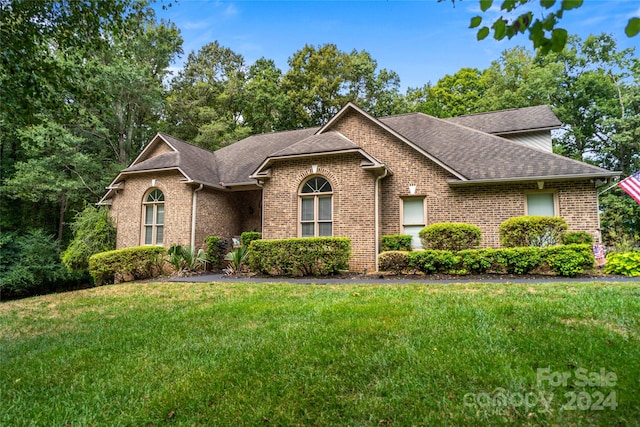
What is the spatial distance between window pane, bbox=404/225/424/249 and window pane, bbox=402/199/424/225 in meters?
0.18

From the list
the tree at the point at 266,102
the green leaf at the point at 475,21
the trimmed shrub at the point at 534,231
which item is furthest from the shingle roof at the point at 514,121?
the tree at the point at 266,102

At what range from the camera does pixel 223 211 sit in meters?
15.2

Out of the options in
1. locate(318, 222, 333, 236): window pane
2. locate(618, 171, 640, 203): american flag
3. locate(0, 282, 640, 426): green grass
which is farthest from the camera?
locate(318, 222, 333, 236): window pane

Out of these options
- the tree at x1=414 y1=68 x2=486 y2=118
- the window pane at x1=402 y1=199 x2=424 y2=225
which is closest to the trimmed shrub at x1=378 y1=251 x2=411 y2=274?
the window pane at x1=402 y1=199 x2=424 y2=225

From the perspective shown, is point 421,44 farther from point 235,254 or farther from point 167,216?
point 167,216

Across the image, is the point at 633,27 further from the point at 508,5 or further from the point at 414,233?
the point at 414,233

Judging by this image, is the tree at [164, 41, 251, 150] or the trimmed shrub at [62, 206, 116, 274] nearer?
the trimmed shrub at [62, 206, 116, 274]

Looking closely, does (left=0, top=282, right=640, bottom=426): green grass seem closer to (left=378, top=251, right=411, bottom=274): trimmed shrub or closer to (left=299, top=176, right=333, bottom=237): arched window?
(left=378, top=251, right=411, bottom=274): trimmed shrub

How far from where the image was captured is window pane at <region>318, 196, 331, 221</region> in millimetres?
11867

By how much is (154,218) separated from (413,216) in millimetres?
10565

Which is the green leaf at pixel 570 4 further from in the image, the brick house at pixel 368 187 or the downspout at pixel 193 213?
the downspout at pixel 193 213

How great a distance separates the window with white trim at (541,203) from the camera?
36.1 feet

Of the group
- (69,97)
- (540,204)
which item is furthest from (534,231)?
(69,97)

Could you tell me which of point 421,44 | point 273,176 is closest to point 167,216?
point 273,176
